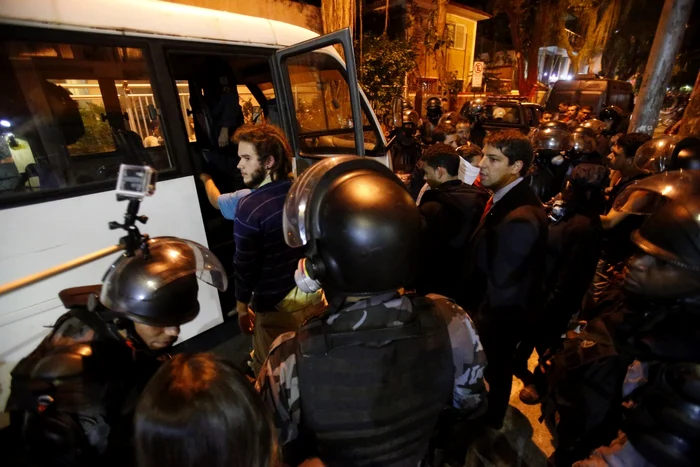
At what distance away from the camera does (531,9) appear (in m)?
21.6

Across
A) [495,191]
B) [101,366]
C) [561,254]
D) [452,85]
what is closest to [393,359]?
[101,366]

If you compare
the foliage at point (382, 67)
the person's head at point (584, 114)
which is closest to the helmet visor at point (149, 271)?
the foliage at point (382, 67)

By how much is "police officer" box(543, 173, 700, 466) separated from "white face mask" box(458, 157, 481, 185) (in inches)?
62.2

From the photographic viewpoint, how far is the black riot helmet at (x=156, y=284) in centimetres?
122

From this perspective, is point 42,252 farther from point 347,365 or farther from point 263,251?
point 347,365

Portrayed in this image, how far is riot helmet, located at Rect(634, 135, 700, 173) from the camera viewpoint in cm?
281

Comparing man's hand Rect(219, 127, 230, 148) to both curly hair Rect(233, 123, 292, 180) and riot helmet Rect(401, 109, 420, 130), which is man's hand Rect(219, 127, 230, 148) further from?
riot helmet Rect(401, 109, 420, 130)

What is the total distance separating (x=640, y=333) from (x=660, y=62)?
844 cm

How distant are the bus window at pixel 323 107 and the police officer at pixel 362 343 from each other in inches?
97.9

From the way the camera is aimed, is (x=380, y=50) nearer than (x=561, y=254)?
No

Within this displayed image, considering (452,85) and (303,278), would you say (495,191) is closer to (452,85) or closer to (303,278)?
(303,278)

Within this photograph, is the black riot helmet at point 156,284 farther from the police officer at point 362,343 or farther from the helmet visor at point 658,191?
the helmet visor at point 658,191

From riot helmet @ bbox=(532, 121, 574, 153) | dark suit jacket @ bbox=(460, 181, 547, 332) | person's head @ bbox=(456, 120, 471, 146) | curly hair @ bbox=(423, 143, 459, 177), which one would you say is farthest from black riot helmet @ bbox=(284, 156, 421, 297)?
person's head @ bbox=(456, 120, 471, 146)

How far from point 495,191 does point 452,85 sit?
15416mm
